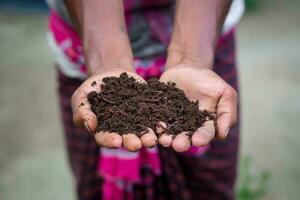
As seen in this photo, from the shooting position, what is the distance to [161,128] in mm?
1417

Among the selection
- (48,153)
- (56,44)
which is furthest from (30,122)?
(56,44)

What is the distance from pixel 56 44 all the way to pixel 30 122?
6.13 ft

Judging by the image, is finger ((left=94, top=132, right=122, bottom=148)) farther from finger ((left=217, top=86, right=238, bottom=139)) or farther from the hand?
finger ((left=217, top=86, right=238, bottom=139))

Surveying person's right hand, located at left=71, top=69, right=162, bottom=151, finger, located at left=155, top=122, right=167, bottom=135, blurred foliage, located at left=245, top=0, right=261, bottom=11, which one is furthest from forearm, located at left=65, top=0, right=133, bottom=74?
blurred foliage, located at left=245, top=0, right=261, bottom=11

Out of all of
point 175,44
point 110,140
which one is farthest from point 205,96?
point 110,140

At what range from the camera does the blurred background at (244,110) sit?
2998mm

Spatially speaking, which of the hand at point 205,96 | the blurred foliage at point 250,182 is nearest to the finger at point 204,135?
the hand at point 205,96

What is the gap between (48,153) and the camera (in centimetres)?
330

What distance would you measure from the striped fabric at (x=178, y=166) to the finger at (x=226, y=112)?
44 cm

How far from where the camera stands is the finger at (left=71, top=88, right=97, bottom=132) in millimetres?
1365

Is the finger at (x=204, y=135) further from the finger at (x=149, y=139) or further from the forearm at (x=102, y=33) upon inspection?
the forearm at (x=102, y=33)

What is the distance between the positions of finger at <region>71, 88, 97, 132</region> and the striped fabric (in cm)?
39

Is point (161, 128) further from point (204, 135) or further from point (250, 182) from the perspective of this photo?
point (250, 182)

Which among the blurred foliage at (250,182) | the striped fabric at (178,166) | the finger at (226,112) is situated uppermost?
the finger at (226,112)
